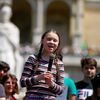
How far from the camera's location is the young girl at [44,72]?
19.2 ft

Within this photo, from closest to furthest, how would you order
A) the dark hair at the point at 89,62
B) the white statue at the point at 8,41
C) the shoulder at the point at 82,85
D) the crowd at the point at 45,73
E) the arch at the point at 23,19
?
the crowd at the point at 45,73 → the dark hair at the point at 89,62 → the shoulder at the point at 82,85 → the white statue at the point at 8,41 → the arch at the point at 23,19

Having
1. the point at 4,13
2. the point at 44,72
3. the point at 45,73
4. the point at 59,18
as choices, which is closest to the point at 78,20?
the point at 59,18

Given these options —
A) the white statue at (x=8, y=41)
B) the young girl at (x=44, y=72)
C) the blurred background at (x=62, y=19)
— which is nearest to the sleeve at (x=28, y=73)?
the young girl at (x=44, y=72)

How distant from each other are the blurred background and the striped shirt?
34.9 metres

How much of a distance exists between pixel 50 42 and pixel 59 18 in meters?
42.1

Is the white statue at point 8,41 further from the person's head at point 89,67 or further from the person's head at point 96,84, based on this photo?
the person's head at point 96,84

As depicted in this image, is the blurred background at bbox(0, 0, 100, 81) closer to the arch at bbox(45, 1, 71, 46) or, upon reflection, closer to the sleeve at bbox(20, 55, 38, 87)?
the arch at bbox(45, 1, 71, 46)

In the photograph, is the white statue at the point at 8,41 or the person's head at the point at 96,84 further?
the white statue at the point at 8,41

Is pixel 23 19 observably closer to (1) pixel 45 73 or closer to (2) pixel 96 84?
(2) pixel 96 84

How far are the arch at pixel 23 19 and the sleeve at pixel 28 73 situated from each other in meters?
40.6

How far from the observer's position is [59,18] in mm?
48031

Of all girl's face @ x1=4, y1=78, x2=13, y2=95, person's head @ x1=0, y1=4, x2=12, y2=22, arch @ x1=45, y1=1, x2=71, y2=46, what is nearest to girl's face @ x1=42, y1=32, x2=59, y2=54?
girl's face @ x1=4, y1=78, x2=13, y2=95

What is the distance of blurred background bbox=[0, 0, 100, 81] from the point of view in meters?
43.2

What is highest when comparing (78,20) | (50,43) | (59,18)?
(59,18)
